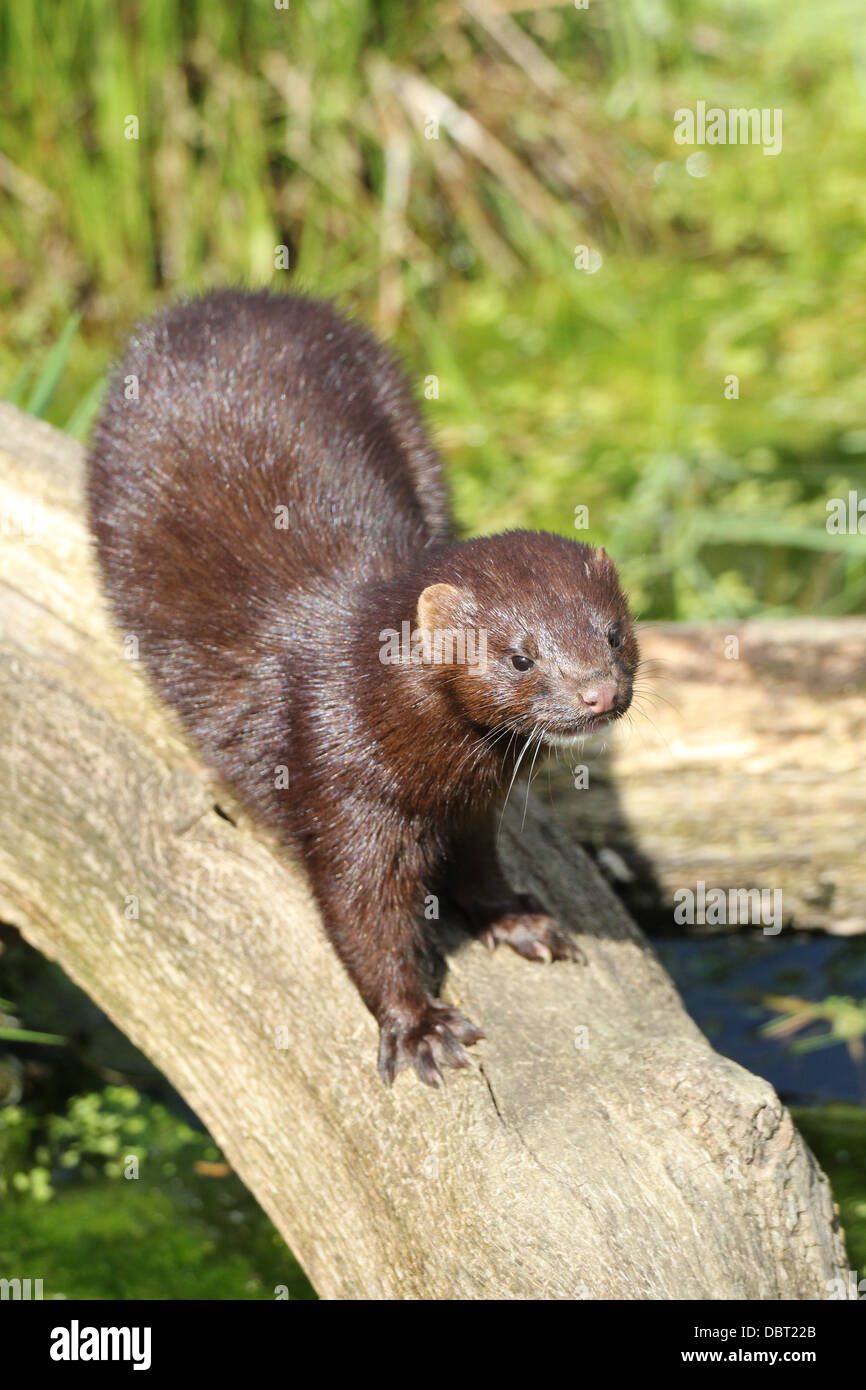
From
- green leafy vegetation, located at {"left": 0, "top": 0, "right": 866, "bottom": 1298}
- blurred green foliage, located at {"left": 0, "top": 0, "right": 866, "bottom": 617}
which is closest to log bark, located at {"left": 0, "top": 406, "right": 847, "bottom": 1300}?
green leafy vegetation, located at {"left": 0, "top": 0, "right": 866, "bottom": 1298}

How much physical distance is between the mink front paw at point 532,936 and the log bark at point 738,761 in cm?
90

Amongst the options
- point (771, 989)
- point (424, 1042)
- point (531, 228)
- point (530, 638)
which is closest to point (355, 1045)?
point (424, 1042)

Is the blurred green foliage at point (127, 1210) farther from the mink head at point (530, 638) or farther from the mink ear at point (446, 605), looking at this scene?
the mink ear at point (446, 605)

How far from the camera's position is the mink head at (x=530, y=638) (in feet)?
10.5

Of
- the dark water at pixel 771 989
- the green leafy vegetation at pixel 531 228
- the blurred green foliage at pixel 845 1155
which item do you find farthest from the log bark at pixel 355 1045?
the green leafy vegetation at pixel 531 228

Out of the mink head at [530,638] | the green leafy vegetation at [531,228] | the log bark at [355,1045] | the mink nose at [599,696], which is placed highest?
the green leafy vegetation at [531,228]

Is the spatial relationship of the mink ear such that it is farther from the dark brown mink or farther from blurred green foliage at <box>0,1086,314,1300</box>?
blurred green foliage at <box>0,1086,314,1300</box>

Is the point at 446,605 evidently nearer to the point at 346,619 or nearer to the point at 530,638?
the point at 530,638

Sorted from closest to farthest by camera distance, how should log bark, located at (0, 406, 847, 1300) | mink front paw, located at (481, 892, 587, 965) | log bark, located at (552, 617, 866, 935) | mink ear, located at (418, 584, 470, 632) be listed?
log bark, located at (0, 406, 847, 1300), mink ear, located at (418, 584, 470, 632), mink front paw, located at (481, 892, 587, 965), log bark, located at (552, 617, 866, 935)

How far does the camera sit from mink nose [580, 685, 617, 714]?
3152 millimetres

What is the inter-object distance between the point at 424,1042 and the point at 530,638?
92 centimetres

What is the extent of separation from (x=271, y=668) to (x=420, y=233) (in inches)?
199

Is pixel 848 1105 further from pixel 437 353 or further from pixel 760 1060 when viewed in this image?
pixel 437 353

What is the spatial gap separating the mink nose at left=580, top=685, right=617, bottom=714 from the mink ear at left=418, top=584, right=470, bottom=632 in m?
0.31
